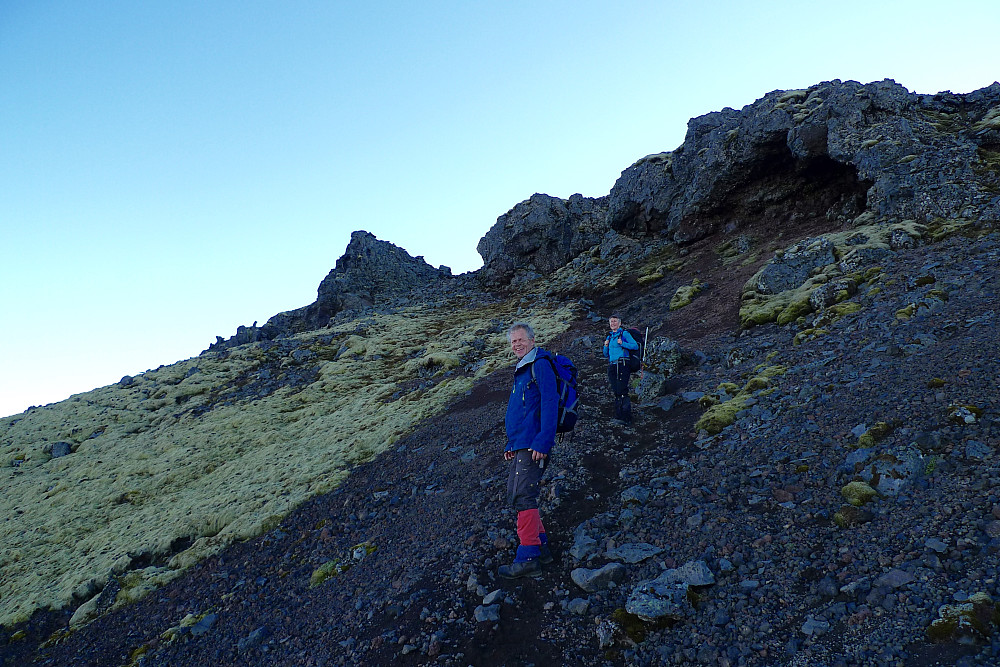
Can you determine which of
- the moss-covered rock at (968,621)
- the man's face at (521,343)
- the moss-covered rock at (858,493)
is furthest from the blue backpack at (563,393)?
the moss-covered rock at (968,621)

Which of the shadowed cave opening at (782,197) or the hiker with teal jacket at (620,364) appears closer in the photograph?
the hiker with teal jacket at (620,364)

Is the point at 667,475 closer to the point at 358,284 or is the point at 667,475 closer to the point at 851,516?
the point at 851,516

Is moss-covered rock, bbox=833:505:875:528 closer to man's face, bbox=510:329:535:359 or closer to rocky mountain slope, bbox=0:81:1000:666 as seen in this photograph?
rocky mountain slope, bbox=0:81:1000:666

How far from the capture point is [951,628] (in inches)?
159

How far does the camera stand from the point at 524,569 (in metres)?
7.09

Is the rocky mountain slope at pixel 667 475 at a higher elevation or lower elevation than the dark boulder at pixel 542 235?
lower

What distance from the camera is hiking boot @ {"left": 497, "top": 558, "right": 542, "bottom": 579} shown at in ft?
23.2

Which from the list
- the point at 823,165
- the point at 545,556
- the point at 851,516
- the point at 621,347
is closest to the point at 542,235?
the point at 823,165

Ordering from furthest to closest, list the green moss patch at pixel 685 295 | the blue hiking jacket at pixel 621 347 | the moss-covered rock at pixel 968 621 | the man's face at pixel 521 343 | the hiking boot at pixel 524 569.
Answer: the green moss patch at pixel 685 295 < the blue hiking jacket at pixel 621 347 < the man's face at pixel 521 343 < the hiking boot at pixel 524 569 < the moss-covered rock at pixel 968 621

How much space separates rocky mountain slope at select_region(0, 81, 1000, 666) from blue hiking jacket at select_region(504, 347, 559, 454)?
187 centimetres

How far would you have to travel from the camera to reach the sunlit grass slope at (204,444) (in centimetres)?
1559

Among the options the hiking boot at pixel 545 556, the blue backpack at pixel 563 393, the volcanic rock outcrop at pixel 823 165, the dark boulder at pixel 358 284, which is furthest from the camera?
the dark boulder at pixel 358 284

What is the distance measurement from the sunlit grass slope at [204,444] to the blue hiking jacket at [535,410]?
1043cm

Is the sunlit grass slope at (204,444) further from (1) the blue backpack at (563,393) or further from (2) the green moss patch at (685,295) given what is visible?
(1) the blue backpack at (563,393)
